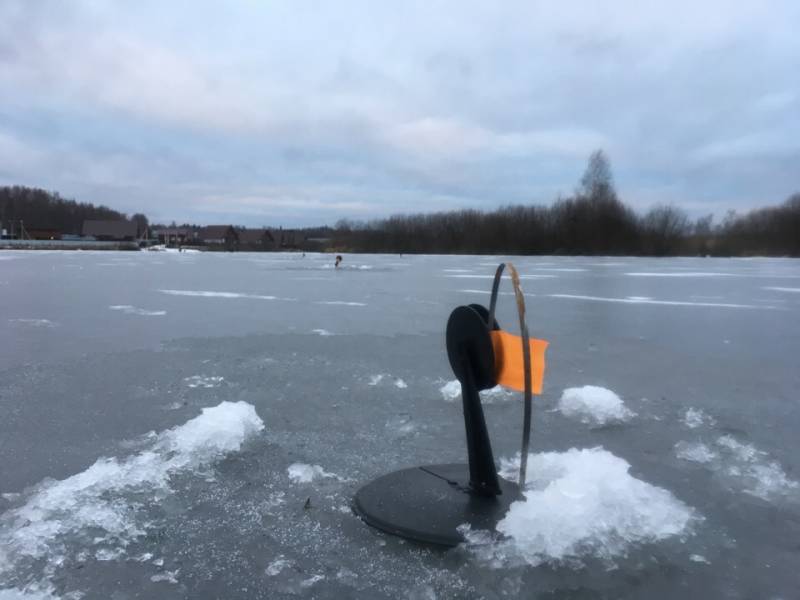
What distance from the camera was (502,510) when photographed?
2596 millimetres

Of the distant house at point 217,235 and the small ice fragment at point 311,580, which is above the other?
the distant house at point 217,235

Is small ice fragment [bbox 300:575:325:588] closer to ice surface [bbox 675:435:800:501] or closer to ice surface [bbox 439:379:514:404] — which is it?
ice surface [bbox 675:435:800:501]

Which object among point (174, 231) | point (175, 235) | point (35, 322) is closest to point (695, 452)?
point (35, 322)

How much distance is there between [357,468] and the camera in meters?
3.17

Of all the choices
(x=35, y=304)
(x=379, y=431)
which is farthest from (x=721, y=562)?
(x=35, y=304)

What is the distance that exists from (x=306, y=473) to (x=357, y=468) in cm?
27

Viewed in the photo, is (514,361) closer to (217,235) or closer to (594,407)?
(594,407)

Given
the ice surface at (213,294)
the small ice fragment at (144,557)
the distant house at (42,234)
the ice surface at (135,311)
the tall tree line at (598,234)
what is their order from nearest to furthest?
the small ice fragment at (144,557) → the ice surface at (135,311) → the ice surface at (213,294) → the tall tree line at (598,234) → the distant house at (42,234)

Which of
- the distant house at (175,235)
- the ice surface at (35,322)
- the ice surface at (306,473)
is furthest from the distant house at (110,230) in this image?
the ice surface at (306,473)

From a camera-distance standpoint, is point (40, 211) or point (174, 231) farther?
point (174, 231)

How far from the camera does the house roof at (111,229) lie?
113250 millimetres

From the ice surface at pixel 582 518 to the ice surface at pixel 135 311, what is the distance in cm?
821

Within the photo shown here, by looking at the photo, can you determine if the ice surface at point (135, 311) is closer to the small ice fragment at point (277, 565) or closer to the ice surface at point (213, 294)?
the ice surface at point (213, 294)

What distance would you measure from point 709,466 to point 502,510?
142 centimetres
